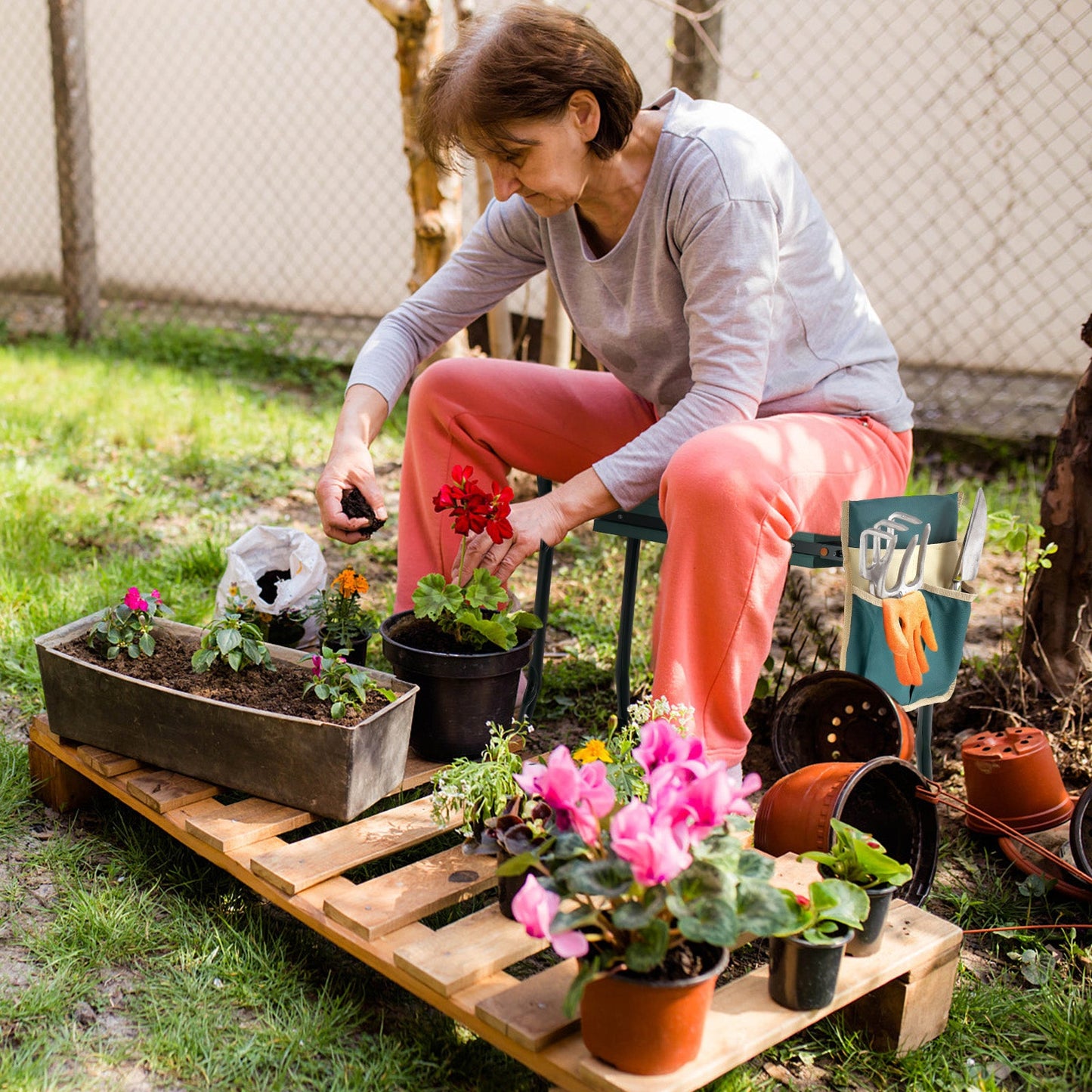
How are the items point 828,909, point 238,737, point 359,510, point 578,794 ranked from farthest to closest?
point 359,510 → point 238,737 → point 828,909 → point 578,794

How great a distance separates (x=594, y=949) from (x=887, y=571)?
1016 millimetres

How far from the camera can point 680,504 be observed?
192 centimetres

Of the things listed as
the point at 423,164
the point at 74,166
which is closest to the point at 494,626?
the point at 423,164

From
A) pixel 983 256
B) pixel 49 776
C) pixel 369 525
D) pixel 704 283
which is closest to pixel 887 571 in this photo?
pixel 704 283

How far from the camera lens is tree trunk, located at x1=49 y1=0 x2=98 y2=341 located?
5.63 metres

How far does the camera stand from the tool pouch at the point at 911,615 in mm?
2051

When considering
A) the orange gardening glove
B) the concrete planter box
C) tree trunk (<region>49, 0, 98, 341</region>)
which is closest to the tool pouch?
the orange gardening glove

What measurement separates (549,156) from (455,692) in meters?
0.95

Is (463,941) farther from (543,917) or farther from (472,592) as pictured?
(472,592)

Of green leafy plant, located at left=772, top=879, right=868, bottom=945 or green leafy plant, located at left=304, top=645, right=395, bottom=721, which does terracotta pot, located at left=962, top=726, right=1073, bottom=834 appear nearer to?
green leafy plant, located at left=772, top=879, right=868, bottom=945

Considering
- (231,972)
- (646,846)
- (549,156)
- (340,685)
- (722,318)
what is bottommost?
(231,972)

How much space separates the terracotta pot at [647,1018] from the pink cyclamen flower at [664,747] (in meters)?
0.24

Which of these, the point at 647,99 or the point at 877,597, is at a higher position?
the point at 647,99

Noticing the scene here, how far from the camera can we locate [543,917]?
50.4 inches
